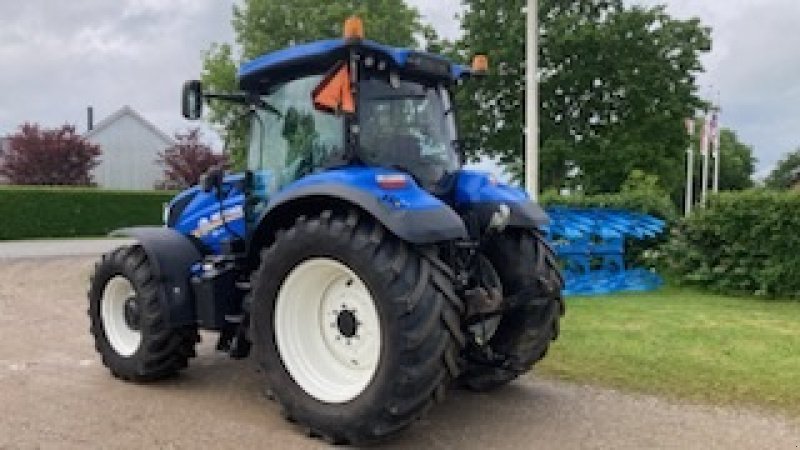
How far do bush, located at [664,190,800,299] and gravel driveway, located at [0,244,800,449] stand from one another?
6.27 metres

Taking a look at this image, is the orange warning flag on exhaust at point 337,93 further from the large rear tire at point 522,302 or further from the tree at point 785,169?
the tree at point 785,169

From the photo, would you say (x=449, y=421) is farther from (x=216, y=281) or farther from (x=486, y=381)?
(x=216, y=281)

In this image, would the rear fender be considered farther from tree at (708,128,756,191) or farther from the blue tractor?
tree at (708,128,756,191)

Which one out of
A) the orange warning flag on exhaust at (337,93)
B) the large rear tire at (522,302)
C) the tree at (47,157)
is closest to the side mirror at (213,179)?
the orange warning flag on exhaust at (337,93)

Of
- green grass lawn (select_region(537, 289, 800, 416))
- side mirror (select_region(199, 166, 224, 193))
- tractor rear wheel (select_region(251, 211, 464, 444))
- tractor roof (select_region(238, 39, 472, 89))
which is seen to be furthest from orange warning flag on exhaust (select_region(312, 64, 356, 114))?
green grass lawn (select_region(537, 289, 800, 416))

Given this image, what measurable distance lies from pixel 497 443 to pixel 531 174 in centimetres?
806

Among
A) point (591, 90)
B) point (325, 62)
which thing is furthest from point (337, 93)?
point (591, 90)

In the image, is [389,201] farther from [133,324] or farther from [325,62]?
[133,324]

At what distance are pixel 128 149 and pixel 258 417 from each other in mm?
44771

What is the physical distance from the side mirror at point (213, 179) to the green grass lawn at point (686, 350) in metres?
3.03

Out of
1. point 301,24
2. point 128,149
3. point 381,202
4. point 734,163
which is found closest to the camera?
point 381,202

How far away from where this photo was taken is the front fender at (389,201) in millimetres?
4633

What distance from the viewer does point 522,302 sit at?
571 cm

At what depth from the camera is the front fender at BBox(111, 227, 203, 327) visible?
6.15 meters
